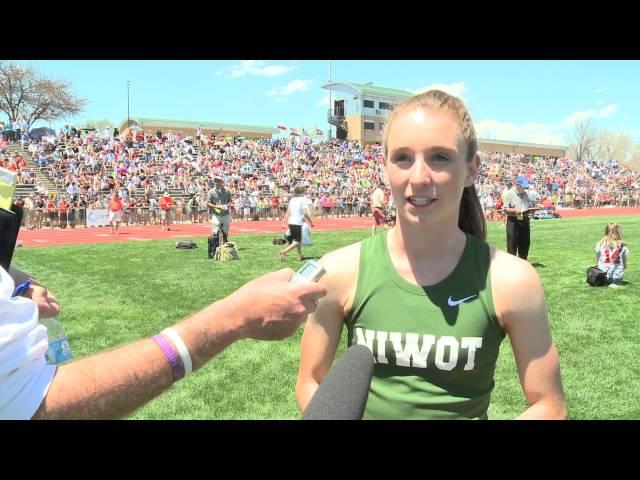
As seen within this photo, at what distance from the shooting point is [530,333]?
6.58 feet

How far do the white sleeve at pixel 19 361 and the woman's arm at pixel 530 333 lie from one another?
59.7 inches

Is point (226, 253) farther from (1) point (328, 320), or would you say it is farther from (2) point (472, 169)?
(2) point (472, 169)

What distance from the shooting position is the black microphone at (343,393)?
953mm

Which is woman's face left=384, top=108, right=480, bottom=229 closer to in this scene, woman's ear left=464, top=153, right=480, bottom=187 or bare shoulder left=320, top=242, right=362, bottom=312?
woman's ear left=464, top=153, right=480, bottom=187

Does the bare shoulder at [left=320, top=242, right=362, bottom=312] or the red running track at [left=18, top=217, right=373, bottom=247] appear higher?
the bare shoulder at [left=320, top=242, right=362, bottom=312]

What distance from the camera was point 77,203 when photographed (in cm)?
2944

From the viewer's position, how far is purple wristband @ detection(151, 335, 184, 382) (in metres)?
1.47

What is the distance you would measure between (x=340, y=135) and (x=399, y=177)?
78.6m

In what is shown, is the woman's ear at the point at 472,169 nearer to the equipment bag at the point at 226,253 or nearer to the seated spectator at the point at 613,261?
the seated spectator at the point at 613,261

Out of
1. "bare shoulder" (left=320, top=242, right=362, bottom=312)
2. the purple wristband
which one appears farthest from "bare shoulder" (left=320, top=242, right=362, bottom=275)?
the purple wristband

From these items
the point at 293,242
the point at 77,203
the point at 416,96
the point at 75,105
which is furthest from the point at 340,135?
the point at 416,96

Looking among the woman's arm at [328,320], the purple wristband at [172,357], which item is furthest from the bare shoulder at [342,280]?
the purple wristband at [172,357]

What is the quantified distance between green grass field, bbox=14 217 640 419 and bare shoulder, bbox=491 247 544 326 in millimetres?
3172

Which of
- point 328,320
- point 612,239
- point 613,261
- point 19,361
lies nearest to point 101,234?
point 612,239
